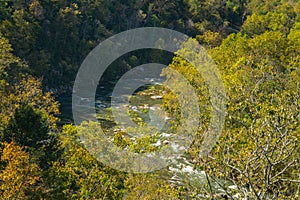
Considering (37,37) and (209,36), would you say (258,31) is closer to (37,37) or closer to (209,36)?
(209,36)

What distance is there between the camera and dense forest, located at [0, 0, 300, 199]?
1345cm

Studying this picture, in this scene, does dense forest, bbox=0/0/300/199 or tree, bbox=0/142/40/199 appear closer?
dense forest, bbox=0/0/300/199

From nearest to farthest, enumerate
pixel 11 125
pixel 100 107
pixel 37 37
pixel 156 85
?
pixel 11 125, pixel 100 107, pixel 37 37, pixel 156 85

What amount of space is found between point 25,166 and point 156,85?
5826cm

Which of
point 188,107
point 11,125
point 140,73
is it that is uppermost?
point 11,125

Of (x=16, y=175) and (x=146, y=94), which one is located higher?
(x=16, y=175)

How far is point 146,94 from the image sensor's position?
72.0 m

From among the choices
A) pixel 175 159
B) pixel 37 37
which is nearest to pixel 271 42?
pixel 175 159

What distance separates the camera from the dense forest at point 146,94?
529 inches

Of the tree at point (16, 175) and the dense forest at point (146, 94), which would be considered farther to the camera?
the tree at point (16, 175)

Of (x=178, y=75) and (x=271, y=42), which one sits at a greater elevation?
(x=271, y=42)

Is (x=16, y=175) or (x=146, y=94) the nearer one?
(x=16, y=175)

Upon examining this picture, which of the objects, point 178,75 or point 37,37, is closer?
point 178,75

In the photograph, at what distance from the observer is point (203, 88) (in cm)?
3722
